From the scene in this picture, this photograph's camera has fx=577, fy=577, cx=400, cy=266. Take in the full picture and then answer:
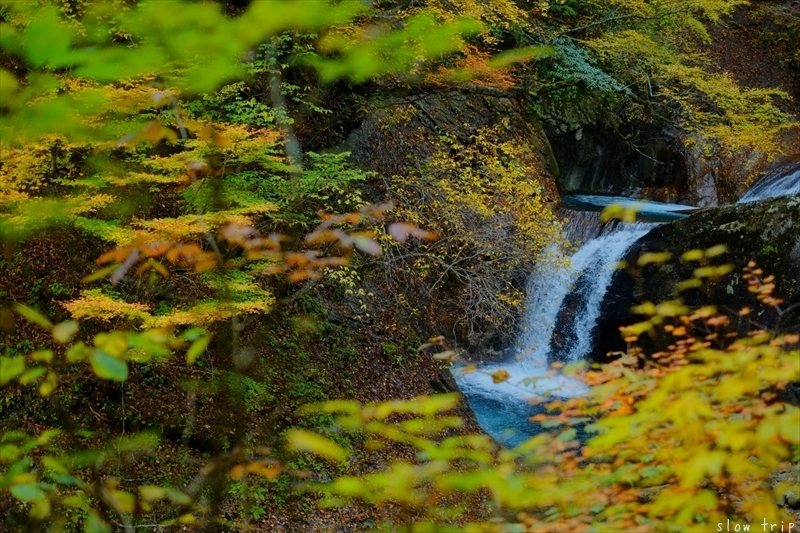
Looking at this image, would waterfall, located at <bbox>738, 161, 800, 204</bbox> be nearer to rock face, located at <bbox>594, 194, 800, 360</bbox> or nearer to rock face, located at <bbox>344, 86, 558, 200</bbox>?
rock face, located at <bbox>594, 194, 800, 360</bbox>

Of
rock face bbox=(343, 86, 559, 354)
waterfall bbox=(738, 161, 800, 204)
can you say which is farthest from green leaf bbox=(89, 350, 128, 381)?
waterfall bbox=(738, 161, 800, 204)

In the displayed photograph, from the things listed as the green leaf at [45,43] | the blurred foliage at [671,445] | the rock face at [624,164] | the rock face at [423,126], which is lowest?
the blurred foliage at [671,445]

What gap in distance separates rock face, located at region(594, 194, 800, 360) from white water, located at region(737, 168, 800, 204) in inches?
155

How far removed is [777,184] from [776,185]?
37 mm

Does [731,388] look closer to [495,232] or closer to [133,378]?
[133,378]

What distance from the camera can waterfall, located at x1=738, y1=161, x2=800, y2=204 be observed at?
1222 centimetres

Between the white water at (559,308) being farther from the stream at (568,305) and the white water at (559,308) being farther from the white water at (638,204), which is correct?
the white water at (638,204)

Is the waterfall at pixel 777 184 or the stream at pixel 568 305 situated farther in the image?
the waterfall at pixel 777 184

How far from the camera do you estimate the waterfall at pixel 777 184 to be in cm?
1222

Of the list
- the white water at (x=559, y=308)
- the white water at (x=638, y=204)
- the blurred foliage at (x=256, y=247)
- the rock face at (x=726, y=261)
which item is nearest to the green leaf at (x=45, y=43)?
the blurred foliage at (x=256, y=247)

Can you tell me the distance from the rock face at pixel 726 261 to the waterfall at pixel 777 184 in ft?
12.9

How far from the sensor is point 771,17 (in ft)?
58.4

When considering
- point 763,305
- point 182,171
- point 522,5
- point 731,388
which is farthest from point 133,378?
point 522,5

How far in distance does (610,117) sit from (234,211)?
12.2 m
